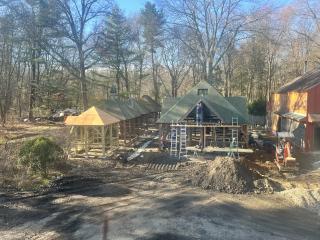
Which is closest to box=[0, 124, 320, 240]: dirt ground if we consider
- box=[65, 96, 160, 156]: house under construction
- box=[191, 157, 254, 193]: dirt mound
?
box=[191, 157, 254, 193]: dirt mound

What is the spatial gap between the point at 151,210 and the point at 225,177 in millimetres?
5282

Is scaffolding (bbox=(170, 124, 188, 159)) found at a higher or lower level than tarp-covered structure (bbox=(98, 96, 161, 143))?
lower

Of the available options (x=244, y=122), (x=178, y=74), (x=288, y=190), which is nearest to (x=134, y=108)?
(x=244, y=122)

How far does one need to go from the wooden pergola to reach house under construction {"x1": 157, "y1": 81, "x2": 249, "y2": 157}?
139 inches

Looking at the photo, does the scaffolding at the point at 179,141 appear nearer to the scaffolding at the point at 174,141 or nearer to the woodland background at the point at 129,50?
the scaffolding at the point at 174,141

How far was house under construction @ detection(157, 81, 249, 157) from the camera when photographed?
1096 inches

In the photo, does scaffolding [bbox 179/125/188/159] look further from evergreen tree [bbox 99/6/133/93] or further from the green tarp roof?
evergreen tree [bbox 99/6/133/93]

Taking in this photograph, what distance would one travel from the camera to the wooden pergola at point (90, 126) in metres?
27.0

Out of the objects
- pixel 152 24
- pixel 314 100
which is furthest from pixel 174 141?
pixel 152 24

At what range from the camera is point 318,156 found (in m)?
26.9

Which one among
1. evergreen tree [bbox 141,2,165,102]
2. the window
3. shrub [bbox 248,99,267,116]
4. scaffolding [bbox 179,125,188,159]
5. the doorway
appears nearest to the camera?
scaffolding [bbox 179,125,188,159]

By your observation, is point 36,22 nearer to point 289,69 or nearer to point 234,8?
point 234,8

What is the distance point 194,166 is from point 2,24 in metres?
26.8

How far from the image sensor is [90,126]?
27.3m
